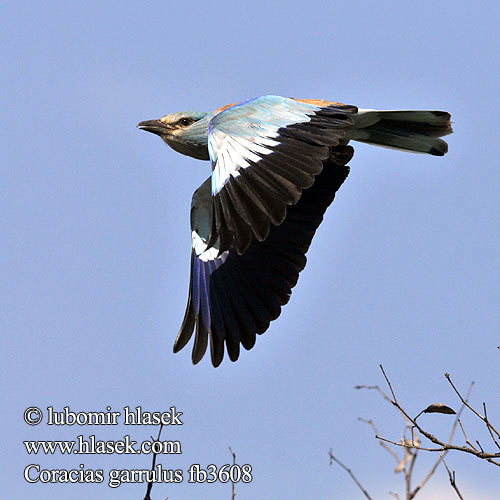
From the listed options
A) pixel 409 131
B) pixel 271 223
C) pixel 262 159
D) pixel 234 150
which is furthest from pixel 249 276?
pixel 262 159

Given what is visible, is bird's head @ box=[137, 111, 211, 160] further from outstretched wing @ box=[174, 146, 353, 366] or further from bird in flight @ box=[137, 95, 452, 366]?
outstretched wing @ box=[174, 146, 353, 366]

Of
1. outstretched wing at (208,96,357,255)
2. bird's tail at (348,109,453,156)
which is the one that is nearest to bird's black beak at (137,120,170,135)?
outstretched wing at (208,96,357,255)

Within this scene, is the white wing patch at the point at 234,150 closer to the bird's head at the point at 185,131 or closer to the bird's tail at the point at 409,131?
the bird's head at the point at 185,131

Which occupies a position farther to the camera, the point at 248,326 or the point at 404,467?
the point at 248,326

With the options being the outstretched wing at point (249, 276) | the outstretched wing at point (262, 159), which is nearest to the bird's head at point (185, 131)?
the outstretched wing at point (249, 276)

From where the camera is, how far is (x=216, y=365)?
6172mm

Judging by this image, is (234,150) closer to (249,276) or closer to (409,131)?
(249,276)

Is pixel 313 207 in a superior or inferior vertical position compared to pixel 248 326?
superior

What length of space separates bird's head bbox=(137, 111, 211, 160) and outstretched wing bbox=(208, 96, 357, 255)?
2.69 feet

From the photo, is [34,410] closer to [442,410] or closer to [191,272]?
[191,272]

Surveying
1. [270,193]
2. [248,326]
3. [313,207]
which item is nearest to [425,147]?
[313,207]

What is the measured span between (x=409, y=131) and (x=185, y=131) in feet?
5.62

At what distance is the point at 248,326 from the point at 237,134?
182 cm

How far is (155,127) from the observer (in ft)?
21.8
